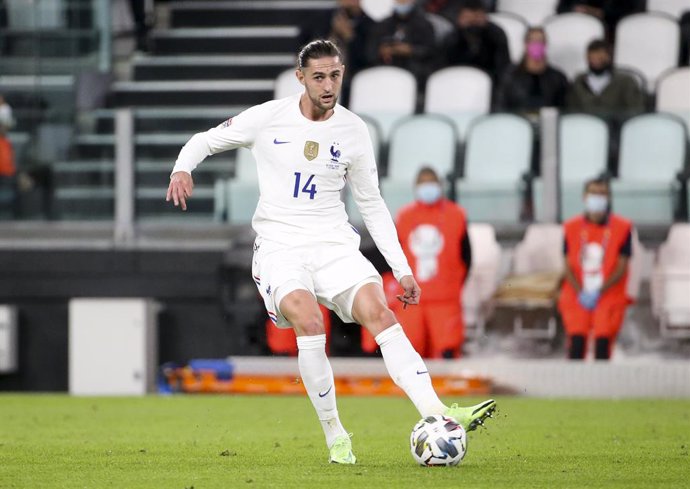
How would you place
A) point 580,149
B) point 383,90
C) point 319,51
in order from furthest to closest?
point 383,90
point 580,149
point 319,51

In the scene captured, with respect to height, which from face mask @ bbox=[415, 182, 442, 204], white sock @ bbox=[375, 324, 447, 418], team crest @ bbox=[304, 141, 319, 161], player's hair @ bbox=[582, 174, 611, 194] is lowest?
white sock @ bbox=[375, 324, 447, 418]

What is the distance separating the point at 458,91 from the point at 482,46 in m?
0.70

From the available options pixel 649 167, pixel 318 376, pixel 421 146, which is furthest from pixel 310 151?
pixel 649 167

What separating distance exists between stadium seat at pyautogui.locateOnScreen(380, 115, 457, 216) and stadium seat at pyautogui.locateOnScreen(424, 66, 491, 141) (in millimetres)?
568

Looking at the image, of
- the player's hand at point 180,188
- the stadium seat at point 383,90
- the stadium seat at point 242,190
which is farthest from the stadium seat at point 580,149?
the player's hand at point 180,188

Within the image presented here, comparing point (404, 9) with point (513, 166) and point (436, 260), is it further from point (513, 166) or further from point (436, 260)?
point (436, 260)

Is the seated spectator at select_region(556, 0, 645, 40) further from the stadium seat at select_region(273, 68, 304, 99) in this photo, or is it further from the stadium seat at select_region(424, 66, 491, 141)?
the stadium seat at select_region(273, 68, 304, 99)

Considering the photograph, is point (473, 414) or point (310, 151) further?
point (310, 151)

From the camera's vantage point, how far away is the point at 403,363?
721 cm

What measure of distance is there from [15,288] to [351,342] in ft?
11.5

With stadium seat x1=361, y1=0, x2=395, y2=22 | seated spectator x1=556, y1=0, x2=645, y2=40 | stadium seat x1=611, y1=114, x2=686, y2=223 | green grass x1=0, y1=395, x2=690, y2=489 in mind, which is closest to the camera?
green grass x1=0, y1=395, x2=690, y2=489

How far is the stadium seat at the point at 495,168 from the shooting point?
1520 centimetres

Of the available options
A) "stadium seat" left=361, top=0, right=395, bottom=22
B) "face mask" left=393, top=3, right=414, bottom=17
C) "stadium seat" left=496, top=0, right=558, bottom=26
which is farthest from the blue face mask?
"stadium seat" left=361, top=0, right=395, bottom=22

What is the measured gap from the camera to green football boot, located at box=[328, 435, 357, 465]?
7.39 meters
